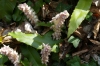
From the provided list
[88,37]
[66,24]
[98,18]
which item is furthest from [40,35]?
[98,18]

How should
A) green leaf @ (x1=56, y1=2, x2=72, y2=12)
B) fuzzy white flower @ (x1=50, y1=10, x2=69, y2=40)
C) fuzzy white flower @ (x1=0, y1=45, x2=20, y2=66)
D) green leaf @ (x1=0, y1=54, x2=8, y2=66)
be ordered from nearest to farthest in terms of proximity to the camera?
fuzzy white flower @ (x1=0, y1=45, x2=20, y2=66) < fuzzy white flower @ (x1=50, y1=10, x2=69, y2=40) < green leaf @ (x1=0, y1=54, x2=8, y2=66) < green leaf @ (x1=56, y1=2, x2=72, y2=12)

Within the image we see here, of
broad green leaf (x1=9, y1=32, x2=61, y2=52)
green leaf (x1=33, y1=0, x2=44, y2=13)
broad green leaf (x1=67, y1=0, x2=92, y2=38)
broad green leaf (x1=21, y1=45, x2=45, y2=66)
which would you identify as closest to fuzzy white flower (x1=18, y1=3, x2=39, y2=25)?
green leaf (x1=33, y1=0, x2=44, y2=13)

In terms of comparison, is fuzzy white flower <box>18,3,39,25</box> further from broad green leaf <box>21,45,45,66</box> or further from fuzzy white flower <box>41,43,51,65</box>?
fuzzy white flower <box>41,43,51,65</box>

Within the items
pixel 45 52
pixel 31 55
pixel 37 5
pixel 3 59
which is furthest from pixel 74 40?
pixel 3 59

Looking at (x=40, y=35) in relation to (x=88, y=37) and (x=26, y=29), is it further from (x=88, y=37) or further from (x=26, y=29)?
(x=88, y=37)

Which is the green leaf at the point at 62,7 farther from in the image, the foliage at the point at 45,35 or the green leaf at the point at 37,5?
the green leaf at the point at 37,5

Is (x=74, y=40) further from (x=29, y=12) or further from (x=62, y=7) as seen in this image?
(x=29, y=12)
